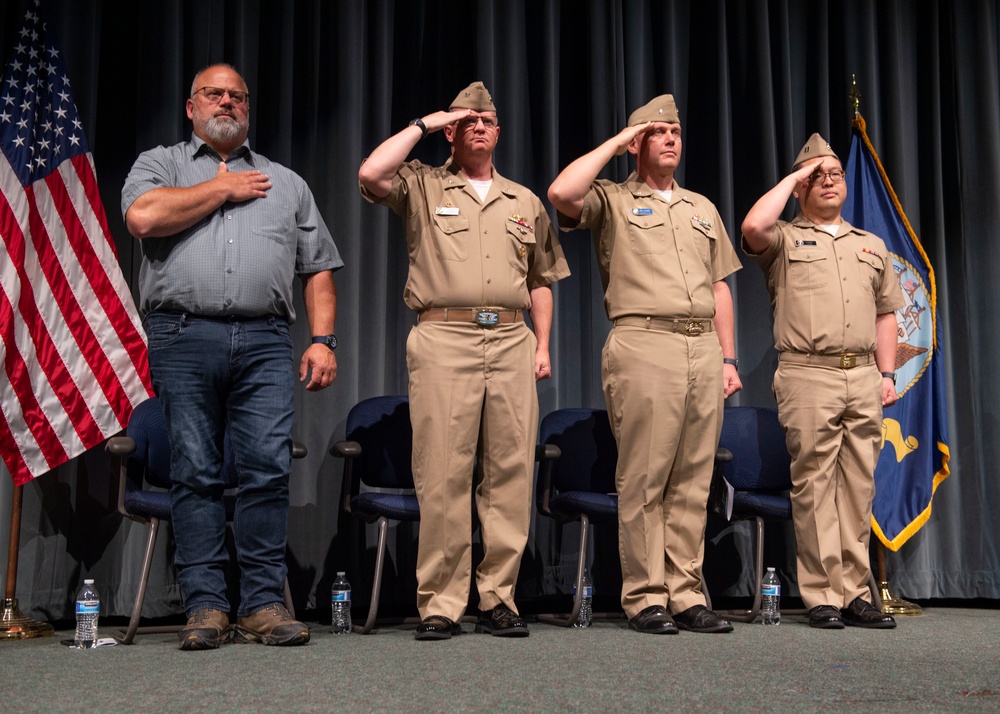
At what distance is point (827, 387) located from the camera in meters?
3.66

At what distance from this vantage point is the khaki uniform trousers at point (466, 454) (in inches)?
122

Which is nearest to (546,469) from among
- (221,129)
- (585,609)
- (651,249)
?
(585,609)

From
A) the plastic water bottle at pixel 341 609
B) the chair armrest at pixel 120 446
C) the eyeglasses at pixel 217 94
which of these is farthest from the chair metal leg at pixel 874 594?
the eyeglasses at pixel 217 94

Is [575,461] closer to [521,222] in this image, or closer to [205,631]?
[521,222]

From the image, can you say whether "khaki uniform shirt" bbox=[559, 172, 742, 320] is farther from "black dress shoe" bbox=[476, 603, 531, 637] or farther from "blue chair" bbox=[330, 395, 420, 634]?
"black dress shoe" bbox=[476, 603, 531, 637]

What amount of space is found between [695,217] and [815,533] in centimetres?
121

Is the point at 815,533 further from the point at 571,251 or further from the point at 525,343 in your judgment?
the point at 571,251

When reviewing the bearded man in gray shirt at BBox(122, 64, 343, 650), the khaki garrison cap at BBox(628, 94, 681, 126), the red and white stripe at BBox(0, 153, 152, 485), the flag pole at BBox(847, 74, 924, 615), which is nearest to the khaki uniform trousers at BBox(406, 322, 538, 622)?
the bearded man in gray shirt at BBox(122, 64, 343, 650)

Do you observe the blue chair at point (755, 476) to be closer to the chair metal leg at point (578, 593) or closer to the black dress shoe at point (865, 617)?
the black dress shoe at point (865, 617)

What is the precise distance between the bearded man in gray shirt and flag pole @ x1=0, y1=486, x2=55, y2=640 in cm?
89

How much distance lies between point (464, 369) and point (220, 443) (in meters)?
0.77

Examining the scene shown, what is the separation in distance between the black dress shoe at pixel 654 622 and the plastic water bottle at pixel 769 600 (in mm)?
715

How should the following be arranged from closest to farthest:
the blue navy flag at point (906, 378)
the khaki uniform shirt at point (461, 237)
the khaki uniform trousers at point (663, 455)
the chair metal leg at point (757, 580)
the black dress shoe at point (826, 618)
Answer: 1. the khaki uniform shirt at point (461, 237)
2. the khaki uniform trousers at point (663, 455)
3. the black dress shoe at point (826, 618)
4. the chair metal leg at point (757, 580)
5. the blue navy flag at point (906, 378)

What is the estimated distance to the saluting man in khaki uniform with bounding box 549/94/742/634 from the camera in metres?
3.31
